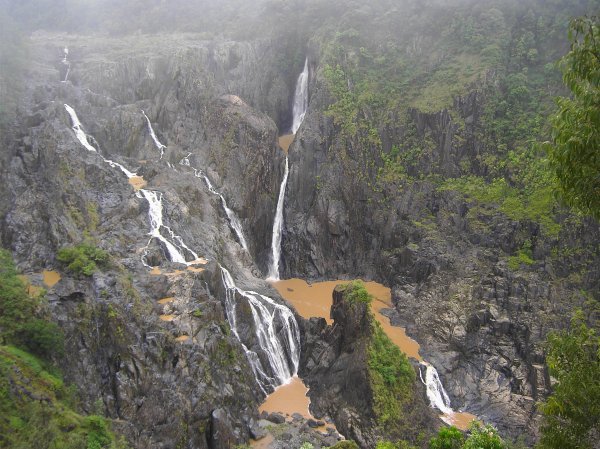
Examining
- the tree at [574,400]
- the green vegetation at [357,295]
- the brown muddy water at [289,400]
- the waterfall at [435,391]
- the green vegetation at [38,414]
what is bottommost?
the waterfall at [435,391]

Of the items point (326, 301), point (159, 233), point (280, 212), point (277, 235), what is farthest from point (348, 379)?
point (280, 212)

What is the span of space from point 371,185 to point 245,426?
26689 mm

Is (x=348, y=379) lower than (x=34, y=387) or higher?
lower

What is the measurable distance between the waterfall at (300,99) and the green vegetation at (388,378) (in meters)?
30.3

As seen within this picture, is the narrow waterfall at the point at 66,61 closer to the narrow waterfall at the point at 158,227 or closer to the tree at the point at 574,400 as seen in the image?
the narrow waterfall at the point at 158,227

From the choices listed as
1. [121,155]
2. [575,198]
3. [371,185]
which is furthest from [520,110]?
[575,198]

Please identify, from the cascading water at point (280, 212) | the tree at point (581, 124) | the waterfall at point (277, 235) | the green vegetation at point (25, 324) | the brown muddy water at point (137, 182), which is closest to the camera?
the tree at point (581, 124)

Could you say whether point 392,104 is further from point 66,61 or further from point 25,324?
point 25,324

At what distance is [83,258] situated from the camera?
26375 mm

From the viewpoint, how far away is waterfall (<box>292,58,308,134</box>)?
179 ft

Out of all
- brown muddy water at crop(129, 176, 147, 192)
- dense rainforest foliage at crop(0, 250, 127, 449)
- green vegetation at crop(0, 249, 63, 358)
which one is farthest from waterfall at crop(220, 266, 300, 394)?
dense rainforest foliage at crop(0, 250, 127, 449)

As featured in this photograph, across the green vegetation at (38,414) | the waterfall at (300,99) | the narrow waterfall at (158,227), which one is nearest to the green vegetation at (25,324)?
the green vegetation at (38,414)

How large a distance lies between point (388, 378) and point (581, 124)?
22770mm

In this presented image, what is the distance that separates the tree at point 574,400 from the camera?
349 inches
